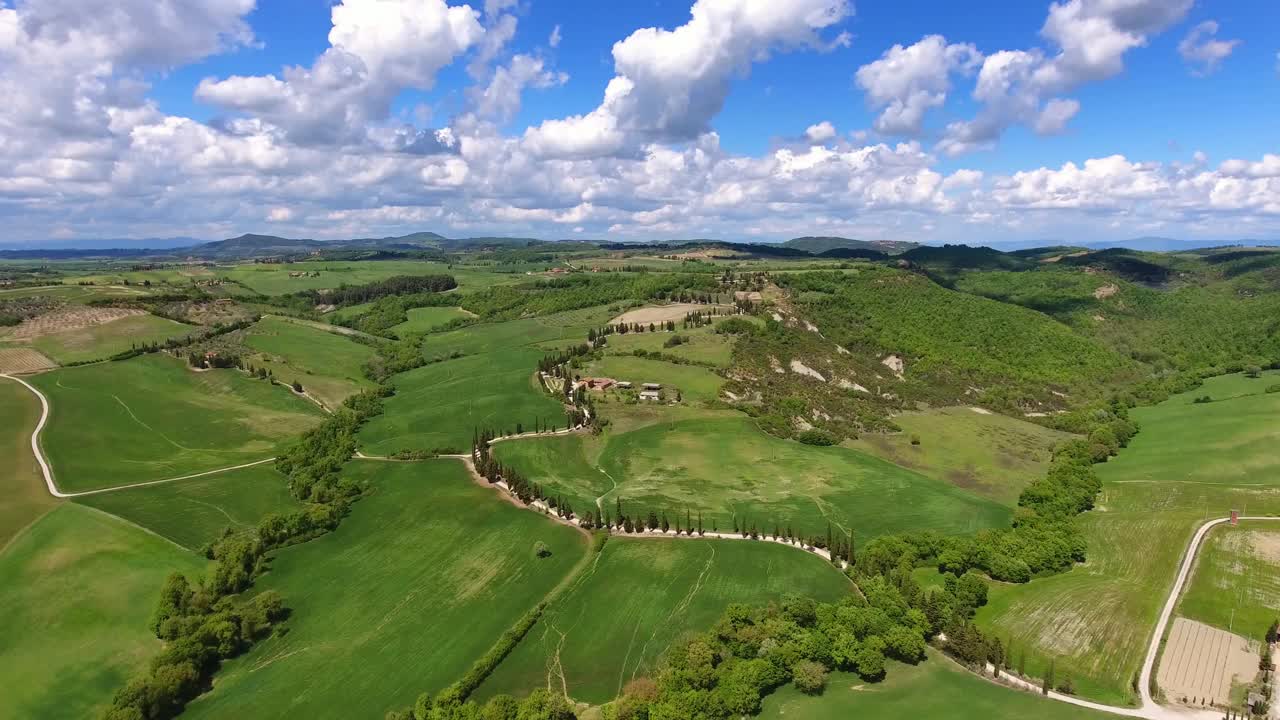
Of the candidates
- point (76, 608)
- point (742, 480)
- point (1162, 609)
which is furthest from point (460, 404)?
point (1162, 609)

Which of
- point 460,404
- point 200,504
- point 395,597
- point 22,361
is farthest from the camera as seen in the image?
point 22,361

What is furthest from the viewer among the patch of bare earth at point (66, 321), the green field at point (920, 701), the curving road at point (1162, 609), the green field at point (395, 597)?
the patch of bare earth at point (66, 321)

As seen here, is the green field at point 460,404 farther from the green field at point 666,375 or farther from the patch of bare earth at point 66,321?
the patch of bare earth at point 66,321

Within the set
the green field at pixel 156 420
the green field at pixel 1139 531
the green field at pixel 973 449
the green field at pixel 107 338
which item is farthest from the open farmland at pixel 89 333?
the green field at pixel 1139 531

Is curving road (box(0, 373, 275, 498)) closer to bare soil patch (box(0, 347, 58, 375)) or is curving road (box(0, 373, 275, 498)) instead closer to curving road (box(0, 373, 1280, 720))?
curving road (box(0, 373, 1280, 720))

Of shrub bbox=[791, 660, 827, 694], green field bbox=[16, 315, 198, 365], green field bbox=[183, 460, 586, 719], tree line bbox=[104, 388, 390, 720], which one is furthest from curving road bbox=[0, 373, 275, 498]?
shrub bbox=[791, 660, 827, 694]

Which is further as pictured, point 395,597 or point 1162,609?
point 395,597

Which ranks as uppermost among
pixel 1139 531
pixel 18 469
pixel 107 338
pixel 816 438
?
pixel 107 338

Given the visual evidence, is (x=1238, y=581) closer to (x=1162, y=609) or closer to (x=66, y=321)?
(x=1162, y=609)
